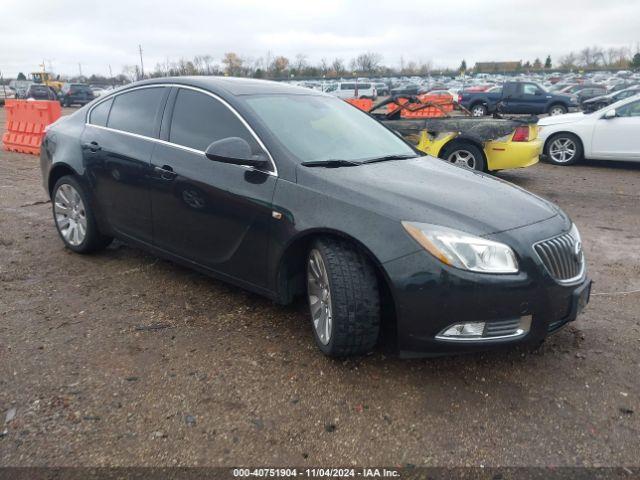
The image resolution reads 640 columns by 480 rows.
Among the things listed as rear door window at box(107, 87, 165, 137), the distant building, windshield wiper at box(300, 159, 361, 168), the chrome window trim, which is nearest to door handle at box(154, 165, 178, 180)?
the chrome window trim

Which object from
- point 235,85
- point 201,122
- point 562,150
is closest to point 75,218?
point 201,122

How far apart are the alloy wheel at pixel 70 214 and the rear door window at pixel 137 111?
30.3 inches

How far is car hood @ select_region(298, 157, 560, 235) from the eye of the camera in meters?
2.71

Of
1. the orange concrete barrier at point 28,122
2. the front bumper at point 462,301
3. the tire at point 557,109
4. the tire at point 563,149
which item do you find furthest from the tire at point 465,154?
the tire at point 557,109

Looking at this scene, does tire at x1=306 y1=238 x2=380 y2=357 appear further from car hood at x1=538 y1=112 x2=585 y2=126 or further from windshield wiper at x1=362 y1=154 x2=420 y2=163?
car hood at x1=538 y1=112 x2=585 y2=126

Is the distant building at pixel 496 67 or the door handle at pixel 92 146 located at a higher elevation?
the distant building at pixel 496 67

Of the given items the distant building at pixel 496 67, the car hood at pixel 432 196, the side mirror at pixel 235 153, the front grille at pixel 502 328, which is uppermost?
the distant building at pixel 496 67

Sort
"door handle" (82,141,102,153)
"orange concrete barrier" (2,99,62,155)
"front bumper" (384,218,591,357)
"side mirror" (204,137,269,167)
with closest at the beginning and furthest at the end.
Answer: "front bumper" (384,218,591,357) < "side mirror" (204,137,269,167) < "door handle" (82,141,102,153) < "orange concrete barrier" (2,99,62,155)

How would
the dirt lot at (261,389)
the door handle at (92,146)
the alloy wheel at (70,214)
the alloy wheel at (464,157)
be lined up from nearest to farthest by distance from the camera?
the dirt lot at (261,389) → the door handle at (92,146) → the alloy wheel at (70,214) → the alloy wheel at (464,157)

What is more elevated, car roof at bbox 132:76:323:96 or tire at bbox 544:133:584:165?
car roof at bbox 132:76:323:96

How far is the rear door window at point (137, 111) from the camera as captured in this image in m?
4.01

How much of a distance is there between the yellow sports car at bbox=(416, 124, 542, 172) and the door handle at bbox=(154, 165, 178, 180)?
5.17 m

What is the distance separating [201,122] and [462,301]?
220 centimetres

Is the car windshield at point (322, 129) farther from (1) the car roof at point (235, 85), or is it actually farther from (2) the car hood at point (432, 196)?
(2) the car hood at point (432, 196)
